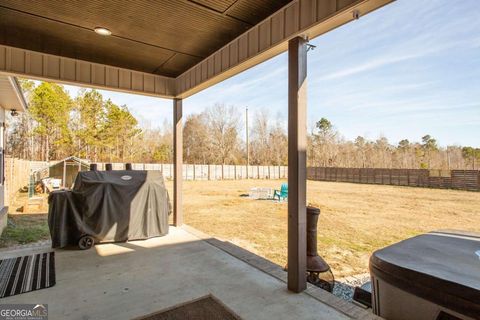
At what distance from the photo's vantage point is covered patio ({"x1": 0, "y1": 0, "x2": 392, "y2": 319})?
241cm

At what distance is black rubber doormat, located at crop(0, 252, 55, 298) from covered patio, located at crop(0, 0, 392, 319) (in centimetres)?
A: 12

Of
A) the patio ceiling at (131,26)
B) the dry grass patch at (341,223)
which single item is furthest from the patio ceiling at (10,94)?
the dry grass patch at (341,223)

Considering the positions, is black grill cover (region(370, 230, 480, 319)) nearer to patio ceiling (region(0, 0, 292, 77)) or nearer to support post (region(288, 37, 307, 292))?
support post (region(288, 37, 307, 292))

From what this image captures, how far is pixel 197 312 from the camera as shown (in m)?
2.28

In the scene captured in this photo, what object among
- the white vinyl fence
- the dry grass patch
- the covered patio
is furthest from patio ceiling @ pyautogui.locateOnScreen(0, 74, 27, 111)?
the white vinyl fence

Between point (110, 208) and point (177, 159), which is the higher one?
point (177, 159)

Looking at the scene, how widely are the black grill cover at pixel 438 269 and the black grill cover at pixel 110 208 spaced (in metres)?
3.79

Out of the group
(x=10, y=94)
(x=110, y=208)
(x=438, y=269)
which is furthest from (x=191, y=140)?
(x=438, y=269)

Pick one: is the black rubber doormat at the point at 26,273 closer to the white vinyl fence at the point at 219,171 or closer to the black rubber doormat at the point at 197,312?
the black rubber doormat at the point at 197,312

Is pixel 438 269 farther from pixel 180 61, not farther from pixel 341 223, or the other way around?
pixel 341 223

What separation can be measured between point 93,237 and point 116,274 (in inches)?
51.1

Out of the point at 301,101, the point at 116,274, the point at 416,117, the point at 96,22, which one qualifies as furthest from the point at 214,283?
the point at 416,117

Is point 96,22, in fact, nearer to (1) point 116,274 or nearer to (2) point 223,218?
(1) point 116,274

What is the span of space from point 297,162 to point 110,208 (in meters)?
3.14
